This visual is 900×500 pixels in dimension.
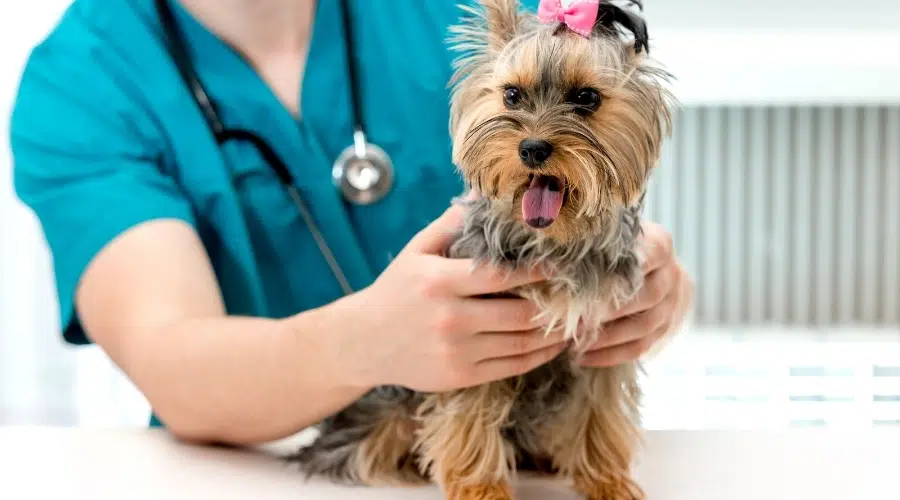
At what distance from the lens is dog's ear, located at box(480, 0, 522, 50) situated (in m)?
0.78

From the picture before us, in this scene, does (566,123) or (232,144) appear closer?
(566,123)

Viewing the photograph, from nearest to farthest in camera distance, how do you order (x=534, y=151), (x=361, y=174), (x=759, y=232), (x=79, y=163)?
(x=534, y=151) → (x=79, y=163) → (x=361, y=174) → (x=759, y=232)

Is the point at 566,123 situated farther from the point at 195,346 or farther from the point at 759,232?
the point at 759,232

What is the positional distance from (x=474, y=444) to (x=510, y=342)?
0.10m

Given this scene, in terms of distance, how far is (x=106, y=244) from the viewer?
3.55 feet

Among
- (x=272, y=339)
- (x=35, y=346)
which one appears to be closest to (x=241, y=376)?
(x=272, y=339)

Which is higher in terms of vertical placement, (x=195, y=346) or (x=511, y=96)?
(x=511, y=96)

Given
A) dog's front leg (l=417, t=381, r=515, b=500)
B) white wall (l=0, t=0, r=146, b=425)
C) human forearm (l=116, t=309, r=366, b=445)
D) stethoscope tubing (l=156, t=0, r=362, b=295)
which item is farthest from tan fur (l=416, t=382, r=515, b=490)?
white wall (l=0, t=0, r=146, b=425)

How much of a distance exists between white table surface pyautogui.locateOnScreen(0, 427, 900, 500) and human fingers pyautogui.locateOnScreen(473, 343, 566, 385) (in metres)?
0.14

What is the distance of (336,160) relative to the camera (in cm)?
124

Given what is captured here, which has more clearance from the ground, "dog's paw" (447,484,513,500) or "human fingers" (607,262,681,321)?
"human fingers" (607,262,681,321)

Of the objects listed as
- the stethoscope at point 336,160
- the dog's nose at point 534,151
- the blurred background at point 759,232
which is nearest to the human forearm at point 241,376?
the stethoscope at point 336,160

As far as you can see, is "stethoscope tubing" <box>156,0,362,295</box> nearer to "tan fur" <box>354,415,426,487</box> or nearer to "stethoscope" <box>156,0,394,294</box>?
"stethoscope" <box>156,0,394,294</box>

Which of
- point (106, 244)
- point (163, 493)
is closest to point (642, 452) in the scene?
point (163, 493)
